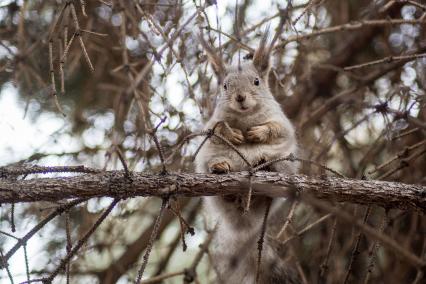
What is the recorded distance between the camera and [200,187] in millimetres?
2463

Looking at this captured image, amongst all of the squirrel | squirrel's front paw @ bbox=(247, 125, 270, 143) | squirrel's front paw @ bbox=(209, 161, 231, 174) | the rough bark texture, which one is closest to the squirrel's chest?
the squirrel

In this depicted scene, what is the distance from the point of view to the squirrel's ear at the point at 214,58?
3.09 metres

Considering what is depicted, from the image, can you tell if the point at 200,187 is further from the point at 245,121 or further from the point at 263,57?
the point at 263,57

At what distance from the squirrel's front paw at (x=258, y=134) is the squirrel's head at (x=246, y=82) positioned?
21 cm

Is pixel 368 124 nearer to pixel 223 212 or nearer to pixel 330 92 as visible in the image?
pixel 330 92

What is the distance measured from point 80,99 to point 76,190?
178cm

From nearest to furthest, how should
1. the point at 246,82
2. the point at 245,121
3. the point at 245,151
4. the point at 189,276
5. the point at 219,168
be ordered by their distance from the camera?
the point at 189,276 → the point at 219,168 → the point at 245,151 → the point at 245,121 → the point at 246,82

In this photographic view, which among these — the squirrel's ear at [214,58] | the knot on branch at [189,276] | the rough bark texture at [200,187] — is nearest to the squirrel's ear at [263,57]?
the squirrel's ear at [214,58]

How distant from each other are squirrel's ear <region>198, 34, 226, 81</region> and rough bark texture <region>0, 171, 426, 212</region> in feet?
2.71

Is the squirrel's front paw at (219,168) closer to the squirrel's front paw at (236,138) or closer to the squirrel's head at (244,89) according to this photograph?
the squirrel's front paw at (236,138)

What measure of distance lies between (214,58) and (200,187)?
3.42 ft

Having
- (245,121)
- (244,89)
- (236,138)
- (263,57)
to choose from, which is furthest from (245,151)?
(263,57)

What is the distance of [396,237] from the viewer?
12.2ft

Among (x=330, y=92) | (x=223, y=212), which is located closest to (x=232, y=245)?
(x=223, y=212)
